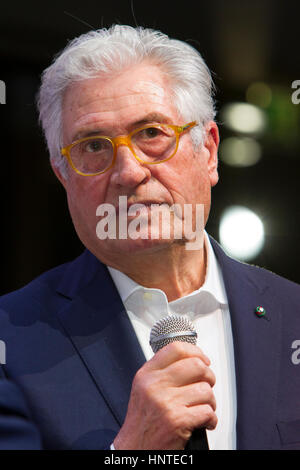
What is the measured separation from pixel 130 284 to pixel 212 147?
→ 0.55 metres

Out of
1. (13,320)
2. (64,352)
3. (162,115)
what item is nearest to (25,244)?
(13,320)

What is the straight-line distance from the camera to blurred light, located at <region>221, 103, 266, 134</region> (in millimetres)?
2148

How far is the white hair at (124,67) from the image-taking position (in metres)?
1.74

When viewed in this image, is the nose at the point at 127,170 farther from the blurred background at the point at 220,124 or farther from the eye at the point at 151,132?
the blurred background at the point at 220,124

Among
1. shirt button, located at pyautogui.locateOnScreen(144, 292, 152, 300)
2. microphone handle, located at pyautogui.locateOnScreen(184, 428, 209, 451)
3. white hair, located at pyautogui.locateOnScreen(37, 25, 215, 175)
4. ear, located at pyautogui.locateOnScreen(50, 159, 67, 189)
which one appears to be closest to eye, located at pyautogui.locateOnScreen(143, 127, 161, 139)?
white hair, located at pyautogui.locateOnScreen(37, 25, 215, 175)

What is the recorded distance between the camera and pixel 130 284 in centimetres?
179

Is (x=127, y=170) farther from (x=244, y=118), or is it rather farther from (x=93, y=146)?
(x=244, y=118)

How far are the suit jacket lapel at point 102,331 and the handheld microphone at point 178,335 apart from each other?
11.0 inches
